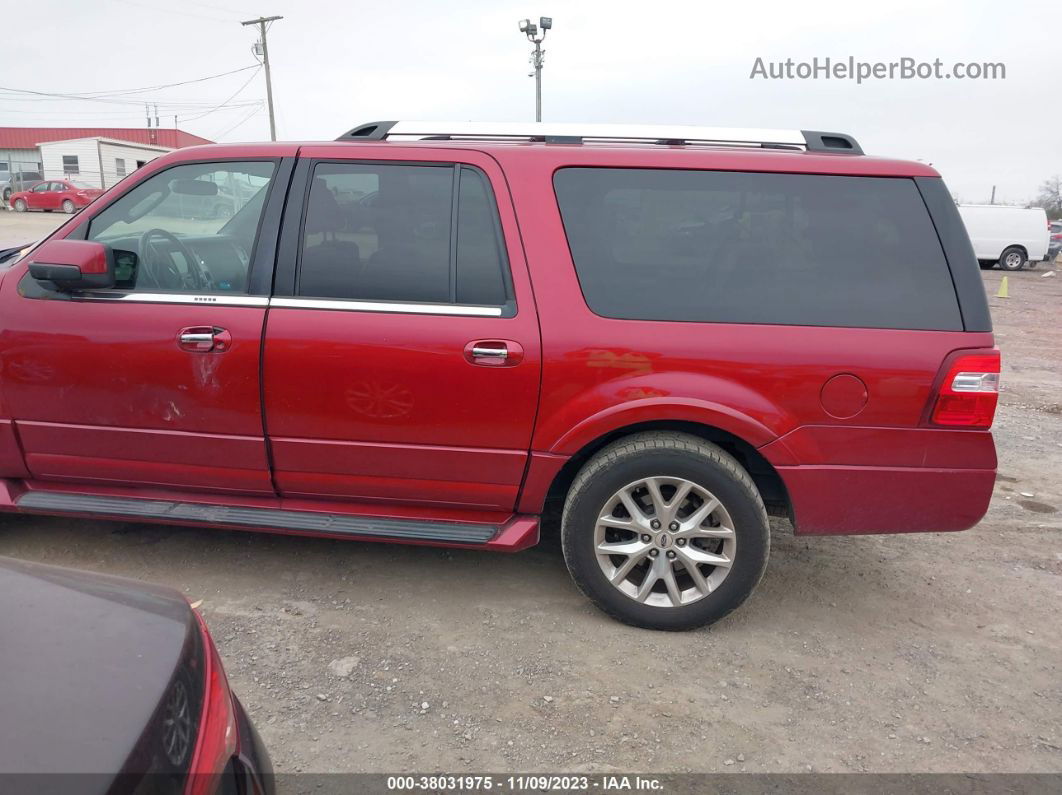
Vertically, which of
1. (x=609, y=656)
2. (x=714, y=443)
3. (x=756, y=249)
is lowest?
(x=609, y=656)

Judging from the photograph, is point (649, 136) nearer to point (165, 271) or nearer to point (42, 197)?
point (165, 271)

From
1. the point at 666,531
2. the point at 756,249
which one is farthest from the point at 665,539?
the point at 756,249

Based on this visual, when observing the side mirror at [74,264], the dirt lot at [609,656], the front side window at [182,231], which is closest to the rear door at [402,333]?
the front side window at [182,231]

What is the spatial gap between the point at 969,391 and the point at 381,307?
2273 mm

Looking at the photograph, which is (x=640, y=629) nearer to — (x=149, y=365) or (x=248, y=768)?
(x=248, y=768)

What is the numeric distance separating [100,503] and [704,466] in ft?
8.53

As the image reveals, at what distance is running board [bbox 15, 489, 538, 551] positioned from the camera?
3.23 m

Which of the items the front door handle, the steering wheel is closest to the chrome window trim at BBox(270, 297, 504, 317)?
the front door handle

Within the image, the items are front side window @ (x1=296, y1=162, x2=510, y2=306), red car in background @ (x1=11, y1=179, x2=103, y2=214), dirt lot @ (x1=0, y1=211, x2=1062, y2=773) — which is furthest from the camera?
red car in background @ (x1=11, y1=179, x2=103, y2=214)

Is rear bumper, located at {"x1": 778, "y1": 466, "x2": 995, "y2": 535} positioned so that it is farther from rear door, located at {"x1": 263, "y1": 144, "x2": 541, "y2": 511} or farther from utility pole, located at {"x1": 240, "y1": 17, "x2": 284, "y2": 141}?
utility pole, located at {"x1": 240, "y1": 17, "x2": 284, "y2": 141}

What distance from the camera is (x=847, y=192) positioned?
306cm

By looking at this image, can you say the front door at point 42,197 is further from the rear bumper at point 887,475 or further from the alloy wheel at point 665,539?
the rear bumper at point 887,475

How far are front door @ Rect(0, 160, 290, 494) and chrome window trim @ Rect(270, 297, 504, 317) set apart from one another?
0.41 ft

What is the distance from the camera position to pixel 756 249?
308 cm
